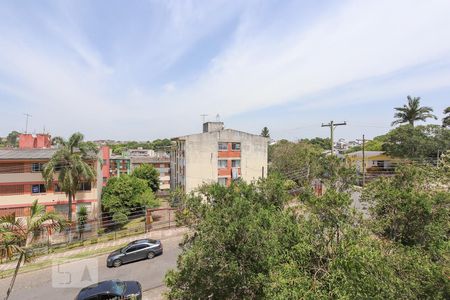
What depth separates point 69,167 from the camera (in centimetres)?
2542

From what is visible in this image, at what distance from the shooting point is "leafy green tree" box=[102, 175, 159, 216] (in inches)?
1147

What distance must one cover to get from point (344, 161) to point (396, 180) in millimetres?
2863

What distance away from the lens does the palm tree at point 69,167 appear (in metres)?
25.0

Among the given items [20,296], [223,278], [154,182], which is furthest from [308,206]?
[154,182]

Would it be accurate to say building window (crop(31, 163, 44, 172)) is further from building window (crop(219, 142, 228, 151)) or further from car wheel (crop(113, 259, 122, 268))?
building window (crop(219, 142, 228, 151))

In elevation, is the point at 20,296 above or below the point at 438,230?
below

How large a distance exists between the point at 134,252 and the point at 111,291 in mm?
6060

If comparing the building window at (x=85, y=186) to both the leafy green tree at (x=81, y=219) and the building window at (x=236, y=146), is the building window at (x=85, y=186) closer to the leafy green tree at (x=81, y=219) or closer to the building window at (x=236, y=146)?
the leafy green tree at (x=81, y=219)

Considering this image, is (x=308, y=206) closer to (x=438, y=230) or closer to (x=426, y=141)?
(x=438, y=230)

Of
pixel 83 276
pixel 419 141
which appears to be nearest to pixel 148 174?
pixel 83 276

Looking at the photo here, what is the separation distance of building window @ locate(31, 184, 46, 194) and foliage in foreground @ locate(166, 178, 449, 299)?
81.1 ft

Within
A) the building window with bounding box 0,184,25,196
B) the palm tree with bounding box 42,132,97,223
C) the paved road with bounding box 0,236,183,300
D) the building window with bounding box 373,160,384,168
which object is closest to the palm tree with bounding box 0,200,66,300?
the paved road with bounding box 0,236,183,300

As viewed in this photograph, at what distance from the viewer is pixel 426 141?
1556 inches

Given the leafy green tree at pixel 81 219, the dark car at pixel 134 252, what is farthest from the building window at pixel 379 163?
the leafy green tree at pixel 81 219
